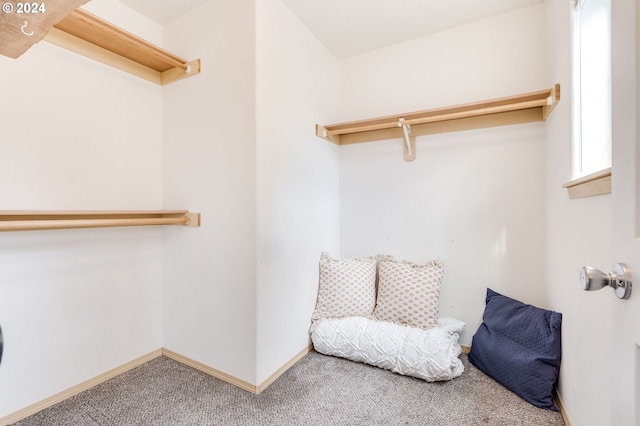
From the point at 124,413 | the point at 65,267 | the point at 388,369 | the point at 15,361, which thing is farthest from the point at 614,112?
the point at 15,361

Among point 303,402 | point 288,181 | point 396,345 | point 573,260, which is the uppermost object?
point 288,181

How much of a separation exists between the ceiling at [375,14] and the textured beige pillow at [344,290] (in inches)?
68.9

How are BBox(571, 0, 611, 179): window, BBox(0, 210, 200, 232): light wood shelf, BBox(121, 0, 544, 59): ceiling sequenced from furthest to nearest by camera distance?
BBox(121, 0, 544, 59): ceiling → BBox(0, 210, 200, 232): light wood shelf → BBox(571, 0, 611, 179): window

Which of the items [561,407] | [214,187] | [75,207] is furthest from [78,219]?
[561,407]

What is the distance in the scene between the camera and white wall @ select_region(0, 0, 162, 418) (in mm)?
1450

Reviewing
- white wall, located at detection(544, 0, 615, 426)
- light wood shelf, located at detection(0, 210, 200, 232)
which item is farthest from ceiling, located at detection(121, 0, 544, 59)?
light wood shelf, located at detection(0, 210, 200, 232)

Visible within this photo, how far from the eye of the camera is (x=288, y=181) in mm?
1947

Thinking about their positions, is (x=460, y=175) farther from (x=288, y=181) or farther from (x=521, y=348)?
(x=288, y=181)

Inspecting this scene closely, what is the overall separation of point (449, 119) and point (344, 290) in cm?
Answer: 146

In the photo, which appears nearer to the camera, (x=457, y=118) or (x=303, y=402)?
(x=303, y=402)

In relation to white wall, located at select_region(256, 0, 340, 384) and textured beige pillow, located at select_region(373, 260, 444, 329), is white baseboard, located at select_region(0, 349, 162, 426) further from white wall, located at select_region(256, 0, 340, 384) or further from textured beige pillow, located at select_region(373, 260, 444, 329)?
textured beige pillow, located at select_region(373, 260, 444, 329)

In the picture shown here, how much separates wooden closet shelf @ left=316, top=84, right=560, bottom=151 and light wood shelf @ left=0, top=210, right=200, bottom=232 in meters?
1.19

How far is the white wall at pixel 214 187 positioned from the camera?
172cm

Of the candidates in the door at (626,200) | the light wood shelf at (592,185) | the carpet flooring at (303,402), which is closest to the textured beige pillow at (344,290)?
the carpet flooring at (303,402)
